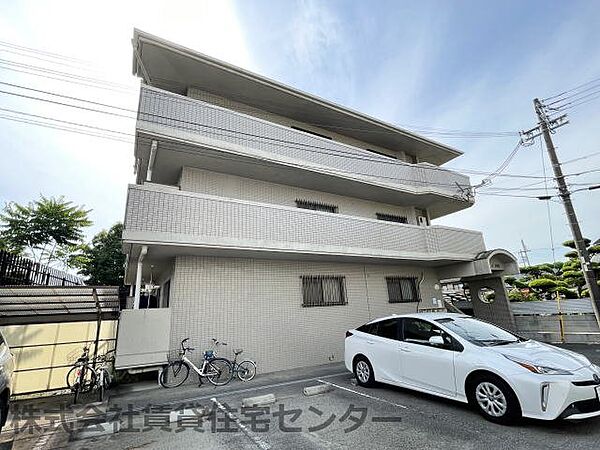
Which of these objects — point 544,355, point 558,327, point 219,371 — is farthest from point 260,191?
point 558,327

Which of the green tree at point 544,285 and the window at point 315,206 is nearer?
the window at point 315,206

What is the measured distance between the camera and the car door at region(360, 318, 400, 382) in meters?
5.35

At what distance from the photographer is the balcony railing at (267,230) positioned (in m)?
6.79

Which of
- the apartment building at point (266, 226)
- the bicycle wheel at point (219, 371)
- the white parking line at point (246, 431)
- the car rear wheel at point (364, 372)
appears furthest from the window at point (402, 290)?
the white parking line at point (246, 431)

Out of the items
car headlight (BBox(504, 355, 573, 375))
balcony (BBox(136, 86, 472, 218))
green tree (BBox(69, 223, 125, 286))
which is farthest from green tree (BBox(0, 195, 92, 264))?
car headlight (BBox(504, 355, 573, 375))

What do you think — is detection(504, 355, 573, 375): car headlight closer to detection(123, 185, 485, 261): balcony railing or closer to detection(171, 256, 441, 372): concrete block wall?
detection(123, 185, 485, 261): balcony railing

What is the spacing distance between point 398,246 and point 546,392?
7119mm

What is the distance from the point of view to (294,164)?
359 inches

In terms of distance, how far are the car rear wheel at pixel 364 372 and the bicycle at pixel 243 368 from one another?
282 cm

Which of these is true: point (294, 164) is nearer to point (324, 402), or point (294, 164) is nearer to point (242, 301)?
point (242, 301)

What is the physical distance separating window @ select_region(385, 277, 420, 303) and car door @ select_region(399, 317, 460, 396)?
20.0 feet

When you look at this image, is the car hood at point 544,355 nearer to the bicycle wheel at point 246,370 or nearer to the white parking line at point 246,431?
the white parking line at point 246,431

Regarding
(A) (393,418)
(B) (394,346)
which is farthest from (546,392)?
(B) (394,346)

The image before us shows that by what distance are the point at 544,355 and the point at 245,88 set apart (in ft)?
31.3
